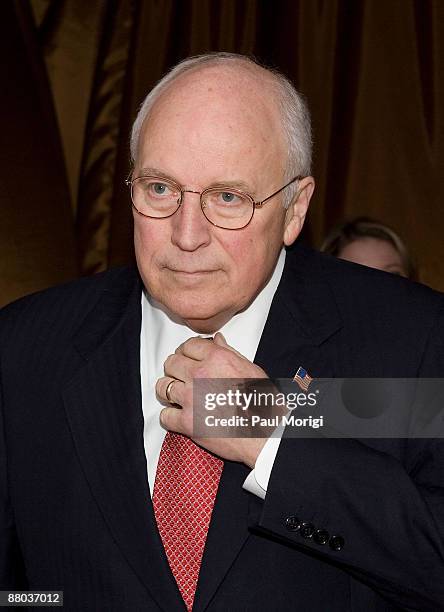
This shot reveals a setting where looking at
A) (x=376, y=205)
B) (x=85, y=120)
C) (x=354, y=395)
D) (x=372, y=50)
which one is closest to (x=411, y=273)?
(x=376, y=205)

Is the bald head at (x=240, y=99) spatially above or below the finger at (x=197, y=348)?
above

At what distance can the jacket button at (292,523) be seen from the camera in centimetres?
133

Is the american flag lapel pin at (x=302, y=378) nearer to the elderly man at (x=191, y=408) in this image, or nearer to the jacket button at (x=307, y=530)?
the elderly man at (x=191, y=408)

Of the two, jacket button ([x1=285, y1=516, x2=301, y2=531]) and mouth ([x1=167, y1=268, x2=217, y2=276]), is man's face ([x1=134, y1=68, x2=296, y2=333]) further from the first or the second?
jacket button ([x1=285, y1=516, x2=301, y2=531])

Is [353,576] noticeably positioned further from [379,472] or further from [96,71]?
[96,71]

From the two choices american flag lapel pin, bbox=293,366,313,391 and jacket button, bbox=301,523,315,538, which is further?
american flag lapel pin, bbox=293,366,313,391

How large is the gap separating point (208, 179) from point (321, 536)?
0.55 meters

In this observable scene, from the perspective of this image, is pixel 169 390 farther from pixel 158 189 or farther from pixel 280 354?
pixel 158 189

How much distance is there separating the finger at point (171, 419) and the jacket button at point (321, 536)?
0.26 meters

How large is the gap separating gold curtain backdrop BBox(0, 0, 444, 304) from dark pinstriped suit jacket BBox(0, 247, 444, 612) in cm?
137

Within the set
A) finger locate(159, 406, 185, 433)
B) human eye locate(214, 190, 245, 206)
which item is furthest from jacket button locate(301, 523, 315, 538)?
human eye locate(214, 190, 245, 206)

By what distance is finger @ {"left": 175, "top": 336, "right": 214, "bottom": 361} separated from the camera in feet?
4.79

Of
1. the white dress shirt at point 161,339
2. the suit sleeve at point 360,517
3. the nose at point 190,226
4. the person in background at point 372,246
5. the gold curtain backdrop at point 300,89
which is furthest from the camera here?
the gold curtain backdrop at point 300,89

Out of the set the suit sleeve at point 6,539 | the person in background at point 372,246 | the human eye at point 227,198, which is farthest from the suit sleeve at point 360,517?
the person in background at point 372,246
